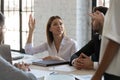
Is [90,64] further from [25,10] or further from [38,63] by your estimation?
[25,10]

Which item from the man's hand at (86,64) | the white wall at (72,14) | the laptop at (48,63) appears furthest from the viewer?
the white wall at (72,14)

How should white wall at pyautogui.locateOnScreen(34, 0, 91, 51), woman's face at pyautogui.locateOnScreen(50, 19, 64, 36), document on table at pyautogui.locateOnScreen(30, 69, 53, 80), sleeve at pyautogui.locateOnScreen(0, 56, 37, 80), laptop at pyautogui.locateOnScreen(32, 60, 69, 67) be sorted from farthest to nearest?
white wall at pyautogui.locateOnScreen(34, 0, 91, 51)
woman's face at pyautogui.locateOnScreen(50, 19, 64, 36)
laptop at pyautogui.locateOnScreen(32, 60, 69, 67)
document on table at pyautogui.locateOnScreen(30, 69, 53, 80)
sleeve at pyautogui.locateOnScreen(0, 56, 37, 80)

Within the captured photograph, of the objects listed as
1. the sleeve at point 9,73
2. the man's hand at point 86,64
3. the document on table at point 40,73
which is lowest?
the document on table at point 40,73

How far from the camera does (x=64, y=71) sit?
2408mm

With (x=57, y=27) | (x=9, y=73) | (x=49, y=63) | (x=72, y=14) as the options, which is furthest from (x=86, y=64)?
(x=72, y=14)

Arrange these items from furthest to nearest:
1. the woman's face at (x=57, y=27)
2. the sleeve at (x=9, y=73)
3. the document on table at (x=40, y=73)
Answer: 1. the woman's face at (x=57, y=27)
2. the document on table at (x=40, y=73)
3. the sleeve at (x=9, y=73)

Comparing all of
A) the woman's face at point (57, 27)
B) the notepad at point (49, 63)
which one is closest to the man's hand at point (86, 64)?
the notepad at point (49, 63)

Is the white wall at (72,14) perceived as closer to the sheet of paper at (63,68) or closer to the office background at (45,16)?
the office background at (45,16)

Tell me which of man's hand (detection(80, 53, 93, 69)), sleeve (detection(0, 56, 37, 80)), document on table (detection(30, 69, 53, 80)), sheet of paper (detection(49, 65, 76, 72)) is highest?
sleeve (detection(0, 56, 37, 80))

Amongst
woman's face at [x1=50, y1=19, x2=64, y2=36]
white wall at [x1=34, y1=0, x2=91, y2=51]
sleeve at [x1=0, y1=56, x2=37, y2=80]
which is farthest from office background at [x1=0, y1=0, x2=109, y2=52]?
sleeve at [x1=0, y1=56, x2=37, y2=80]

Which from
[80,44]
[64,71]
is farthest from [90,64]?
[80,44]

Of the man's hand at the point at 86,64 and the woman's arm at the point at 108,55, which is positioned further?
the man's hand at the point at 86,64

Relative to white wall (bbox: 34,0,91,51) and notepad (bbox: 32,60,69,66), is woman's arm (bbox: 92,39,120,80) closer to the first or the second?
notepad (bbox: 32,60,69,66)

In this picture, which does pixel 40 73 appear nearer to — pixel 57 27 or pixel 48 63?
pixel 48 63
